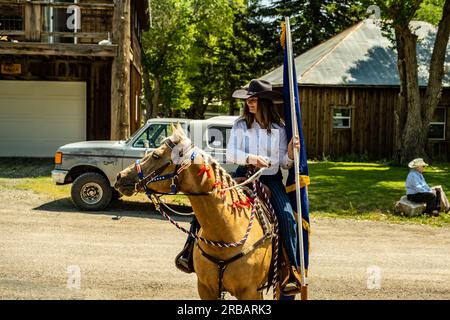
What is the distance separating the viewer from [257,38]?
52.0 m

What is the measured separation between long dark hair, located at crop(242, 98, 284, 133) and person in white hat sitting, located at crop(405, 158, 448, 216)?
30.9 ft

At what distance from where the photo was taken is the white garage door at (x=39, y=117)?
23.8 metres

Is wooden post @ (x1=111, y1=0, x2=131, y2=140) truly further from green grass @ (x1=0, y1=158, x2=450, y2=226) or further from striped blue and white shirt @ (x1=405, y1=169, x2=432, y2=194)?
striped blue and white shirt @ (x1=405, y1=169, x2=432, y2=194)

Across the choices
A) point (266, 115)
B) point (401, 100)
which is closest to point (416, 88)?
point (401, 100)

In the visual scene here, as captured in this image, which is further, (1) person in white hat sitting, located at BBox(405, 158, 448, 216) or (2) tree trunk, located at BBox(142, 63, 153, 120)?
(2) tree trunk, located at BBox(142, 63, 153, 120)

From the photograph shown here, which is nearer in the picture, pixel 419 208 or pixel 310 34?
pixel 419 208

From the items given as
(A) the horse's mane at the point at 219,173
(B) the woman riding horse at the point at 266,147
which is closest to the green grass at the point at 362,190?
(B) the woman riding horse at the point at 266,147

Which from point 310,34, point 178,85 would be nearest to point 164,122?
point 310,34

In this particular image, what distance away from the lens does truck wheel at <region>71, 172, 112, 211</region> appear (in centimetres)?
1359

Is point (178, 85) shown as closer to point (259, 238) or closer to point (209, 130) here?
point (209, 130)

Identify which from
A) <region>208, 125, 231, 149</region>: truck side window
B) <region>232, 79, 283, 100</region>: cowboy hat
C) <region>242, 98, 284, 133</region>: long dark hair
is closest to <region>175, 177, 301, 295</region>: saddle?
<region>242, 98, 284, 133</region>: long dark hair

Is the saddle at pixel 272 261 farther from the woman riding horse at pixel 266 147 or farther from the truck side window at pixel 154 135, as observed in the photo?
the truck side window at pixel 154 135

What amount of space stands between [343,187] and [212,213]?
13664 mm
